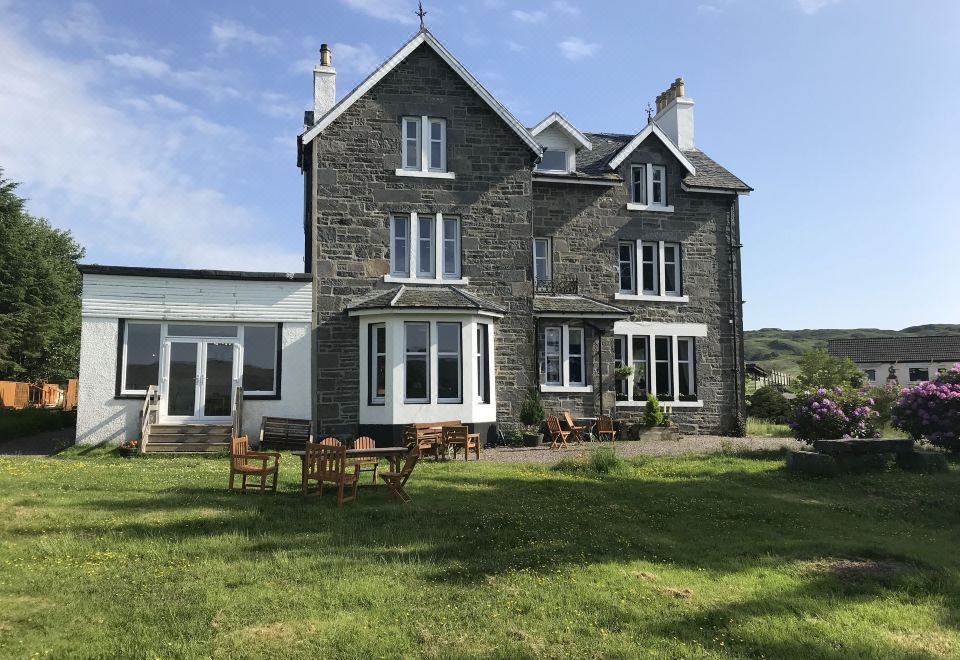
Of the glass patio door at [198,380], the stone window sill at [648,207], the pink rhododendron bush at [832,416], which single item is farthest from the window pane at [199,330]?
the pink rhododendron bush at [832,416]

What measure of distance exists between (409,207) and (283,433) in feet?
22.6

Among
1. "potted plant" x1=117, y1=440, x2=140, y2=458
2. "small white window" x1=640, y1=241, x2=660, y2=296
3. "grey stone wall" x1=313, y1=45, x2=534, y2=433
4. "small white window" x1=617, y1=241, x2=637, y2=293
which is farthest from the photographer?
"small white window" x1=640, y1=241, x2=660, y2=296

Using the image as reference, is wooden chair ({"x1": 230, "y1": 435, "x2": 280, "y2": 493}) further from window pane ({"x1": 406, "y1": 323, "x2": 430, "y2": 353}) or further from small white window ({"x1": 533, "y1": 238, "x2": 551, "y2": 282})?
small white window ({"x1": 533, "y1": 238, "x2": 551, "y2": 282})

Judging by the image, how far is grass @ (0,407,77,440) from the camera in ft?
69.9

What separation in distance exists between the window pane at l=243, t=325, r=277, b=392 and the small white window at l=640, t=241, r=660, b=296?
11.7 metres

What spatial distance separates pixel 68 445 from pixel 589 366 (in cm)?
1401

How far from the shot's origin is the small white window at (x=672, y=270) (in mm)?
23812

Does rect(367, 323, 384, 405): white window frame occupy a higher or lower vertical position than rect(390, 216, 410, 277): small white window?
lower

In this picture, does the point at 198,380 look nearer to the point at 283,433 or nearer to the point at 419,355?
the point at 283,433

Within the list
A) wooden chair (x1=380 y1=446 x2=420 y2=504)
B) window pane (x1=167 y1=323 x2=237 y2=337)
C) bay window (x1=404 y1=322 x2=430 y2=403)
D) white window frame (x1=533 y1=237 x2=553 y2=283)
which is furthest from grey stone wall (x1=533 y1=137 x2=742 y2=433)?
wooden chair (x1=380 y1=446 x2=420 y2=504)

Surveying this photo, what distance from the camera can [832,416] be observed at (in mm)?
15859

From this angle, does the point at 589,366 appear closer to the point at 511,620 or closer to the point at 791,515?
the point at 791,515

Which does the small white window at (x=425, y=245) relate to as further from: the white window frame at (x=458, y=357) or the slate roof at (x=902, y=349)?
the slate roof at (x=902, y=349)

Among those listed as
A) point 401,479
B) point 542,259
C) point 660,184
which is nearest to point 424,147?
point 542,259
